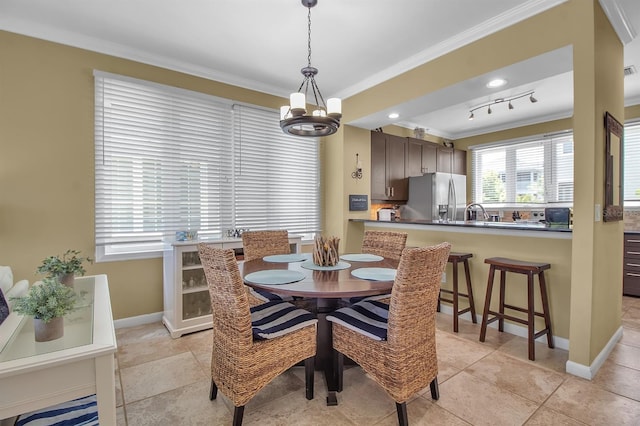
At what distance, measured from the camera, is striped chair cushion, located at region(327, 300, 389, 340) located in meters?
1.73

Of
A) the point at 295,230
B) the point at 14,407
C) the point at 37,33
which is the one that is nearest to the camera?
the point at 14,407

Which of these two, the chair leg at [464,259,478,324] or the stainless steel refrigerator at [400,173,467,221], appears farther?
the stainless steel refrigerator at [400,173,467,221]

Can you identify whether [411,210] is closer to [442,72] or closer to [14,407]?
[442,72]

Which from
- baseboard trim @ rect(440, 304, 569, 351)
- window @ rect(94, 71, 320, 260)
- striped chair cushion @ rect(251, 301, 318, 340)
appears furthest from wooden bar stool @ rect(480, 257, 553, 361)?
window @ rect(94, 71, 320, 260)

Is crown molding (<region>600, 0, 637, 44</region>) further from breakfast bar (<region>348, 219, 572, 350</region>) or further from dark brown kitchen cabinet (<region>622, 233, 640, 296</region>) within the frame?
dark brown kitchen cabinet (<region>622, 233, 640, 296</region>)

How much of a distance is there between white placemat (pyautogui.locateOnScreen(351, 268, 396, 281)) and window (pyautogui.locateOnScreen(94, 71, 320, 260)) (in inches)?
82.3

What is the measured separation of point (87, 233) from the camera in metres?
2.87

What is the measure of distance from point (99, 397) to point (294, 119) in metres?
1.77

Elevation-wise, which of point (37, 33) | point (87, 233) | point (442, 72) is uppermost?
point (37, 33)

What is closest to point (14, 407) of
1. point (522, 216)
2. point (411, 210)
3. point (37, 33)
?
point (37, 33)

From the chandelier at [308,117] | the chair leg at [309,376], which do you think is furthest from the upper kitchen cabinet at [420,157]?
the chair leg at [309,376]

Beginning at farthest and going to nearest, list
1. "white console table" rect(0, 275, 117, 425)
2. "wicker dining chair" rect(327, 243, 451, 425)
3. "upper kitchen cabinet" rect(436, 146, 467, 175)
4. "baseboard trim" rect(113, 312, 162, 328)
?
"upper kitchen cabinet" rect(436, 146, 467, 175) < "baseboard trim" rect(113, 312, 162, 328) < "wicker dining chair" rect(327, 243, 451, 425) < "white console table" rect(0, 275, 117, 425)

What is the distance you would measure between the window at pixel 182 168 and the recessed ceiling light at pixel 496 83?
231 cm

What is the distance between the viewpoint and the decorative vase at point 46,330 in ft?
3.64
